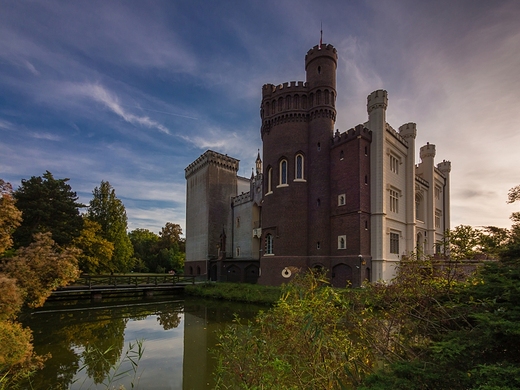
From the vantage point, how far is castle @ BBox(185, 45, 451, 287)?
20.4 meters

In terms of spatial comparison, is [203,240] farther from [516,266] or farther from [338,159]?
[516,266]

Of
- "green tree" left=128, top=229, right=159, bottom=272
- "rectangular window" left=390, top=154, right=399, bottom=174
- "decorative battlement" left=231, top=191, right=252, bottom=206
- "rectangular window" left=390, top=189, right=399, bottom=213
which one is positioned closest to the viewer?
"rectangular window" left=390, top=189, right=399, bottom=213

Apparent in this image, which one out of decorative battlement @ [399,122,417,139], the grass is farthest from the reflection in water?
decorative battlement @ [399,122,417,139]

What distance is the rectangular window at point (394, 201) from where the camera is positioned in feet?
72.9

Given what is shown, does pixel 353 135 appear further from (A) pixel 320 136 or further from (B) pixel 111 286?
(B) pixel 111 286

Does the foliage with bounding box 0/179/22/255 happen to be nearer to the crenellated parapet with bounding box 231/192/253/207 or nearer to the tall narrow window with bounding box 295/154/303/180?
the tall narrow window with bounding box 295/154/303/180

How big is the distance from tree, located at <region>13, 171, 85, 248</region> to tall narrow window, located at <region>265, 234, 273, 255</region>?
693 inches

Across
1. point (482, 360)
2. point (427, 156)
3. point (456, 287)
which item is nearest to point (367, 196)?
point (427, 156)

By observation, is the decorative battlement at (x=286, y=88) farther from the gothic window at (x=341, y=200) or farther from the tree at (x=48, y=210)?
the tree at (x=48, y=210)

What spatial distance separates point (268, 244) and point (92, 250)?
1931cm

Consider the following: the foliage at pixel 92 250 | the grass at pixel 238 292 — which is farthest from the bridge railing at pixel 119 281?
the foliage at pixel 92 250

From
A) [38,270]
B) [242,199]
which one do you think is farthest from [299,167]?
[38,270]

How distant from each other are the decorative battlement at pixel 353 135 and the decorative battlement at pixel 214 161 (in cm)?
1666

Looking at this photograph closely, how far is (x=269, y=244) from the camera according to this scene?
78.1 ft
